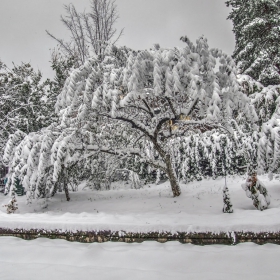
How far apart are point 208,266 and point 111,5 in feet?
48.9

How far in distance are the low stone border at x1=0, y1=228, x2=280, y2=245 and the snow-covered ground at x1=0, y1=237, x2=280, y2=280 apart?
0.09m

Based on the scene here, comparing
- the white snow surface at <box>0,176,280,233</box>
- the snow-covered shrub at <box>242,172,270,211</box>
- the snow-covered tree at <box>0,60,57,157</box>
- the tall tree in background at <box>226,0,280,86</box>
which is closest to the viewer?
the white snow surface at <box>0,176,280,233</box>

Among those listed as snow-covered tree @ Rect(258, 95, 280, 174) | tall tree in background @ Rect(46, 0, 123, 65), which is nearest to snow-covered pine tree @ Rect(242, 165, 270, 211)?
snow-covered tree @ Rect(258, 95, 280, 174)

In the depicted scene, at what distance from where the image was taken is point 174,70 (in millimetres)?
3748

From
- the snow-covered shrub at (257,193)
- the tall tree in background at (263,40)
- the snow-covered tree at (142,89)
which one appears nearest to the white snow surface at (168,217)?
the snow-covered shrub at (257,193)

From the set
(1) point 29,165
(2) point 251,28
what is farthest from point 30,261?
(2) point 251,28

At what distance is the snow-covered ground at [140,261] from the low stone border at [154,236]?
0.09m

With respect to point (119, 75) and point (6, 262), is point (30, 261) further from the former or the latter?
point (119, 75)

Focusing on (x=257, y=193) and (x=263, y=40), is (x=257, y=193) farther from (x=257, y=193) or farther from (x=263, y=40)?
(x=263, y=40)

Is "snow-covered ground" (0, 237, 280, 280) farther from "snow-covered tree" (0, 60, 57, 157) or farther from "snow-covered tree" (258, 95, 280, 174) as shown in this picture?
"snow-covered tree" (0, 60, 57, 157)

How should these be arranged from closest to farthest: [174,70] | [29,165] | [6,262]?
[6,262] → [174,70] → [29,165]

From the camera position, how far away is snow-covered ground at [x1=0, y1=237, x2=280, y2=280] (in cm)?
272

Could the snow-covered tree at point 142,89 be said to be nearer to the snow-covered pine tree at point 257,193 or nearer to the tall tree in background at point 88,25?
the snow-covered pine tree at point 257,193

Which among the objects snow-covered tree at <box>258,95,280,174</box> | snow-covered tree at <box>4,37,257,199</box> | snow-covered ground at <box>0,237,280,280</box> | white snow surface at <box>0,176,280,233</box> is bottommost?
snow-covered ground at <box>0,237,280,280</box>
